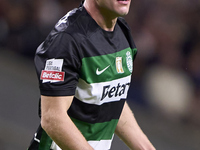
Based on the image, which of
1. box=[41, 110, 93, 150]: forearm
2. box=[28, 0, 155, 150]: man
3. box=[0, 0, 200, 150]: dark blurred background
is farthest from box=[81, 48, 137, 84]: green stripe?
box=[0, 0, 200, 150]: dark blurred background

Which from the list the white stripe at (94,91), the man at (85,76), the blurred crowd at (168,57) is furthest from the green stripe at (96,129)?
the blurred crowd at (168,57)

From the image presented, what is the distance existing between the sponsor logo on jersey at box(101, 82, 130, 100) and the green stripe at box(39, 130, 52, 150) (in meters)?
0.33

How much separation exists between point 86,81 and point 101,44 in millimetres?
191

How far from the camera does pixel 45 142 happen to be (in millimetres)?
2326

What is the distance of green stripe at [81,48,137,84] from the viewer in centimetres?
216

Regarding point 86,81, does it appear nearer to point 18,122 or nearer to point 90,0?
point 90,0

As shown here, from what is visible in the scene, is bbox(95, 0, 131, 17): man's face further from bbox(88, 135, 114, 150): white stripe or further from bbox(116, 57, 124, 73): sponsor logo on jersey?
bbox(88, 135, 114, 150): white stripe

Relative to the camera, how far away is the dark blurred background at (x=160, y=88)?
16.6ft

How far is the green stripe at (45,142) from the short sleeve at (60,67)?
329 mm

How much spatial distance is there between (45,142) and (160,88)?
120 inches

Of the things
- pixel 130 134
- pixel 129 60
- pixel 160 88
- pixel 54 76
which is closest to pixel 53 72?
A: pixel 54 76

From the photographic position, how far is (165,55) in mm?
5316

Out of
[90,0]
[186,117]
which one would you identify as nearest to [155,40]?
[186,117]

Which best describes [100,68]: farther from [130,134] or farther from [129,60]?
[130,134]
